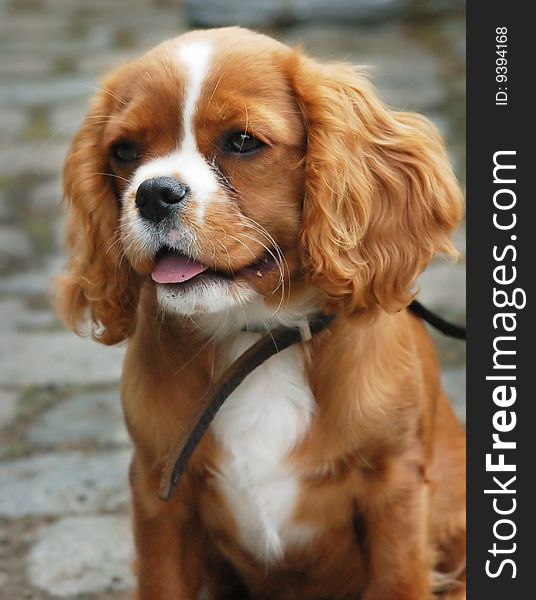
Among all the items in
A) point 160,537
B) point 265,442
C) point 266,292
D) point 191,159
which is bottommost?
point 160,537

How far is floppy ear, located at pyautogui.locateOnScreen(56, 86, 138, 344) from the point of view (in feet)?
9.38

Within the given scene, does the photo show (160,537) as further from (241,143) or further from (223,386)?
(241,143)

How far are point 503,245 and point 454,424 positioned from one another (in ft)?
2.18

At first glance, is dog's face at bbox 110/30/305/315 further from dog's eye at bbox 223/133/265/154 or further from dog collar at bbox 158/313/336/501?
dog collar at bbox 158/313/336/501

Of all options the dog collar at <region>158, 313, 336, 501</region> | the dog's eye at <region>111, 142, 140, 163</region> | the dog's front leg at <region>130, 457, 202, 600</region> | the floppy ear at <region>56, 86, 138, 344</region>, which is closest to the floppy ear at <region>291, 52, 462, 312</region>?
the dog collar at <region>158, 313, 336, 501</region>

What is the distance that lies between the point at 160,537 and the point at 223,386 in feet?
1.41

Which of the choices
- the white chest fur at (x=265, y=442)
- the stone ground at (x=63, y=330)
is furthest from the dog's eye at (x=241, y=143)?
the stone ground at (x=63, y=330)

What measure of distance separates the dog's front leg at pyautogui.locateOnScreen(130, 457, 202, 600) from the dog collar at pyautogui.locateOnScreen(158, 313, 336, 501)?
0.14 m

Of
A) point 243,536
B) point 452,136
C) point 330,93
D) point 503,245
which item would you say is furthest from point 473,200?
point 452,136

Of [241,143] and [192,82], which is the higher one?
[192,82]

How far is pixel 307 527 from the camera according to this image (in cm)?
284

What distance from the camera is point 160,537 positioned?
9.42ft

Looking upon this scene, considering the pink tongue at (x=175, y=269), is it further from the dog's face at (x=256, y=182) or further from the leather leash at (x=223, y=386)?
the leather leash at (x=223, y=386)

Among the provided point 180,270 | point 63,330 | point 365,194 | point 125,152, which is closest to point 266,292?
point 180,270
